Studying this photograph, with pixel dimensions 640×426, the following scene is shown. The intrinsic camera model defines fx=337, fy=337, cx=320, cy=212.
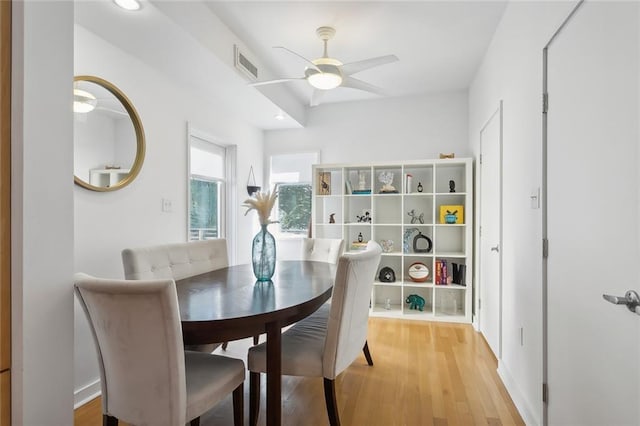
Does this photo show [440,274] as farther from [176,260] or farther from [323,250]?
[176,260]

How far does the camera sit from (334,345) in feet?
5.54

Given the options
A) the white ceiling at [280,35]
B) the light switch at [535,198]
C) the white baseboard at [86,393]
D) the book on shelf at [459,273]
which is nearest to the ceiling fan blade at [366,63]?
the white ceiling at [280,35]

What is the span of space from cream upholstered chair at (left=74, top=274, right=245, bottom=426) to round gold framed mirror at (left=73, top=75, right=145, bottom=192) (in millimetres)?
1271

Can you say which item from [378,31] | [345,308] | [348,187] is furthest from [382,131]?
[345,308]

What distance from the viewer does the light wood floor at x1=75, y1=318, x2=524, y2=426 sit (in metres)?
1.93

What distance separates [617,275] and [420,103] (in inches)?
143

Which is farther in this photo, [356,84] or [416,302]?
[416,302]

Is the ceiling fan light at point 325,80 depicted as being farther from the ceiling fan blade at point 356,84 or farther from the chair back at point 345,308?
the chair back at point 345,308

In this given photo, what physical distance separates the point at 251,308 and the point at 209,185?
280 cm

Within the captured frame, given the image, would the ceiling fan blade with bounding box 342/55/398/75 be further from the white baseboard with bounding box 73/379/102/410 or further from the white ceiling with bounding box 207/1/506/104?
the white baseboard with bounding box 73/379/102/410

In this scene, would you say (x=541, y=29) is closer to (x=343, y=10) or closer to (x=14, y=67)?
(x=343, y=10)

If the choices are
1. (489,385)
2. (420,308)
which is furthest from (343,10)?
(420,308)

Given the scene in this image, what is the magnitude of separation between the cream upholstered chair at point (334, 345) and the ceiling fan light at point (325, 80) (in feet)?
4.73

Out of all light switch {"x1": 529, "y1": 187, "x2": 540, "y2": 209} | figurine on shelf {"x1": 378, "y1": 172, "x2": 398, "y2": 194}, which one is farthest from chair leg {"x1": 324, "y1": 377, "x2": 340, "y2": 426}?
figurine on shelf {"x1": 378, "y1": 172, "x2": 398, "y2": 194}
